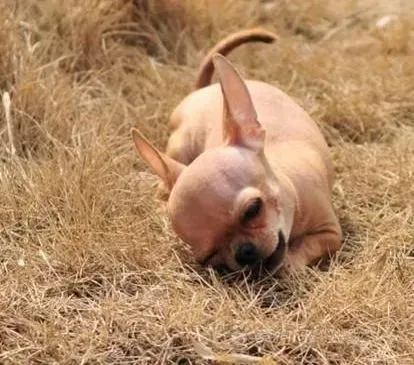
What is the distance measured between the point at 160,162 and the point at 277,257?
20.8 inches

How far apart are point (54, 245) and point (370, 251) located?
3.45 feet

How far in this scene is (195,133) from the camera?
→ 4.18 m

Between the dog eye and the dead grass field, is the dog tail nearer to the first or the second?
Answer: the dead grass field

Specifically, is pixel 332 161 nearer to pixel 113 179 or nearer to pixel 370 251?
pixel 370 251

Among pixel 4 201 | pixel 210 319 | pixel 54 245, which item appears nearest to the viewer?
pixel 210 319

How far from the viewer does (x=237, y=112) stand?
351cm

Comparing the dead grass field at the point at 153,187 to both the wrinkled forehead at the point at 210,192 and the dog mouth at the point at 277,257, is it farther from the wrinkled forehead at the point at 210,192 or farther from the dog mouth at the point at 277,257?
the wrinkled forehead at the point at 210,192

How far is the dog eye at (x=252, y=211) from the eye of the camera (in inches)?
128

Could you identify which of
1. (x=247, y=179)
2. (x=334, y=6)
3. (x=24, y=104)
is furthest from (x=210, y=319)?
(x=334, y=6)

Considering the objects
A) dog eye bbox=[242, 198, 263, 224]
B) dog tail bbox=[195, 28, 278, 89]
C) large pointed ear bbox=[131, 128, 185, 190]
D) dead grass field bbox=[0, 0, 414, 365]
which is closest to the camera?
dead grass field bbox=[0, 0, 414, 365]

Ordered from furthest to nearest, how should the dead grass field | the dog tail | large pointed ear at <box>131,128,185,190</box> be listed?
the dog tail
large pointed ear at <box>131,128,185,190</box>
the dead grass field

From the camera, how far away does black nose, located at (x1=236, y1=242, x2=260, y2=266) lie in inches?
130

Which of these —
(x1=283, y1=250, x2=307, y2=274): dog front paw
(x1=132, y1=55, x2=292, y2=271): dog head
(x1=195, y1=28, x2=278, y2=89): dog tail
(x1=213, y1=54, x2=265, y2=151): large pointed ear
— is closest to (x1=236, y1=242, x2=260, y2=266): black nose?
(x1=132, y1=55, x2=292, y2=271): dog head

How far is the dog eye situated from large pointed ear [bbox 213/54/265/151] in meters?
0.24
